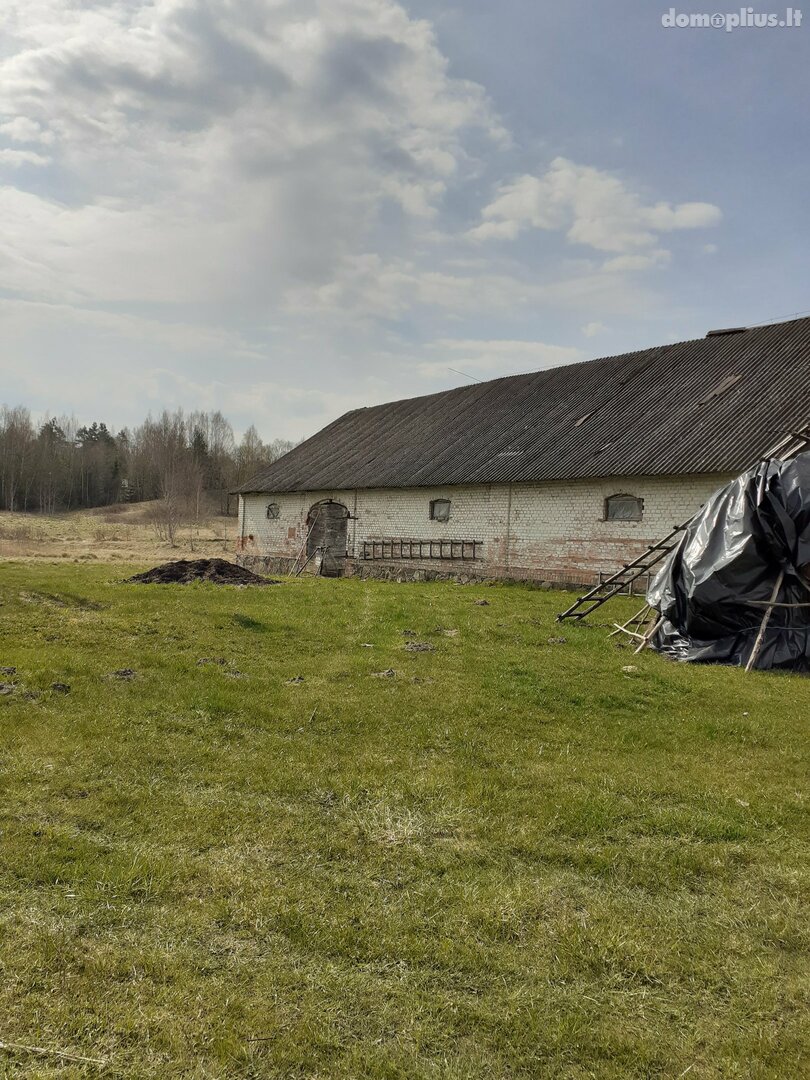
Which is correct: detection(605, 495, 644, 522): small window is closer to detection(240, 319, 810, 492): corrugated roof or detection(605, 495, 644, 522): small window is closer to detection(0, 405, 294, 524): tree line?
detection(240, 319, 810, 492): corrugated roof

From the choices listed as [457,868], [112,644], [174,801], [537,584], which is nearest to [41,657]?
[112,644]

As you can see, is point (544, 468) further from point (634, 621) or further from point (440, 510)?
point (634, 621)

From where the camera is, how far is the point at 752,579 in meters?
8.78

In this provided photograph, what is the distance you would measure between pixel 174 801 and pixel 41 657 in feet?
11.9

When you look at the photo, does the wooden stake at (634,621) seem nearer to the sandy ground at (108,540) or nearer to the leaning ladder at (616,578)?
the leaning ladder at (616,578)

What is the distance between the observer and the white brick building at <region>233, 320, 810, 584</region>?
52.6 feet

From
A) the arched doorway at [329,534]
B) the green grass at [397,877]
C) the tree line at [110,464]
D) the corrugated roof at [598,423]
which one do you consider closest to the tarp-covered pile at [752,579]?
the green grass at [397,877]

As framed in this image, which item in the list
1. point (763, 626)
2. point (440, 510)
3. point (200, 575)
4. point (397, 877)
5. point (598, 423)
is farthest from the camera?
point (440, 510)

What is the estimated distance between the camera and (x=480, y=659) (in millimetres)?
8391

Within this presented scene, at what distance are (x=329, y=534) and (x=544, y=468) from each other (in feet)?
30.3

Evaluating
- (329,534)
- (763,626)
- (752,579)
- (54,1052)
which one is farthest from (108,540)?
(54,1052)

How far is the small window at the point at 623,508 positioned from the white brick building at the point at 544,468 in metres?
0.03

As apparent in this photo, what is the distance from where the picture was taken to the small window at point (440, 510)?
818 inches

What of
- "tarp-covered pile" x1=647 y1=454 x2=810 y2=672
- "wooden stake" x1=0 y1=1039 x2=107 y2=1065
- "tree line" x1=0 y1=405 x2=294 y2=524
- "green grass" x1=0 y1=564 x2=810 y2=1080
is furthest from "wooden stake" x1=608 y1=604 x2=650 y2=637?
"tree line" x1=0 y1=405 x2=294 y2=524
